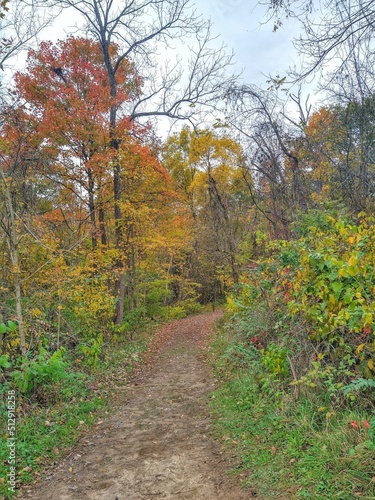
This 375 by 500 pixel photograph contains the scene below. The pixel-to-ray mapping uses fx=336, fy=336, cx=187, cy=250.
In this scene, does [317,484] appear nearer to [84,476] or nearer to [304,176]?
[84,476]

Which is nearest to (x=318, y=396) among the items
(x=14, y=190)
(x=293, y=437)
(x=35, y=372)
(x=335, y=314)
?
(x=293, y=437)

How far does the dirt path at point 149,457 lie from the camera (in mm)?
3148

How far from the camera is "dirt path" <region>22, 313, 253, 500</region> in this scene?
315 cm

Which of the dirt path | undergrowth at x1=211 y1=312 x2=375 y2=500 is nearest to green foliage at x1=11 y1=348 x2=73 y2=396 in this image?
the dirt path

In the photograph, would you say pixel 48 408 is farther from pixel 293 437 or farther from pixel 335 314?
pixel 335 314

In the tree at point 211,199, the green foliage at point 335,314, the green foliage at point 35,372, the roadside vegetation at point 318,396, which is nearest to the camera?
the roadside vegetation at point 318,396

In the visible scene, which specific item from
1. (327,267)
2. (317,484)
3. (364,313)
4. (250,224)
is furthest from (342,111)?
(250,224)

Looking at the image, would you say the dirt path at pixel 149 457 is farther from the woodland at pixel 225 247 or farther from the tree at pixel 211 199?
the tree at pixel 211 199

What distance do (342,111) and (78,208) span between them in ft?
27.3

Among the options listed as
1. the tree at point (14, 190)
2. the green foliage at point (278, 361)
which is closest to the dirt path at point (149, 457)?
the green foliage at point (278, 361)

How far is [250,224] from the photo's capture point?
703 inches

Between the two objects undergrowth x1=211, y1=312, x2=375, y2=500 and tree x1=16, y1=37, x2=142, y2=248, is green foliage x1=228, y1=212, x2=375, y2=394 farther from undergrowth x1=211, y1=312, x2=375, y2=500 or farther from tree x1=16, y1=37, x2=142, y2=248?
tree x1=16, y1=37, x2=142, y2=248

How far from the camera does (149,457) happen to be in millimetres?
3768

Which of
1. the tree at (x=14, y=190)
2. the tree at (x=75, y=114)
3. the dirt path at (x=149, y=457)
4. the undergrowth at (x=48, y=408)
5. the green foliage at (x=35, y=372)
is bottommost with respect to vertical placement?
the dirt path at (x=149, y=457)
